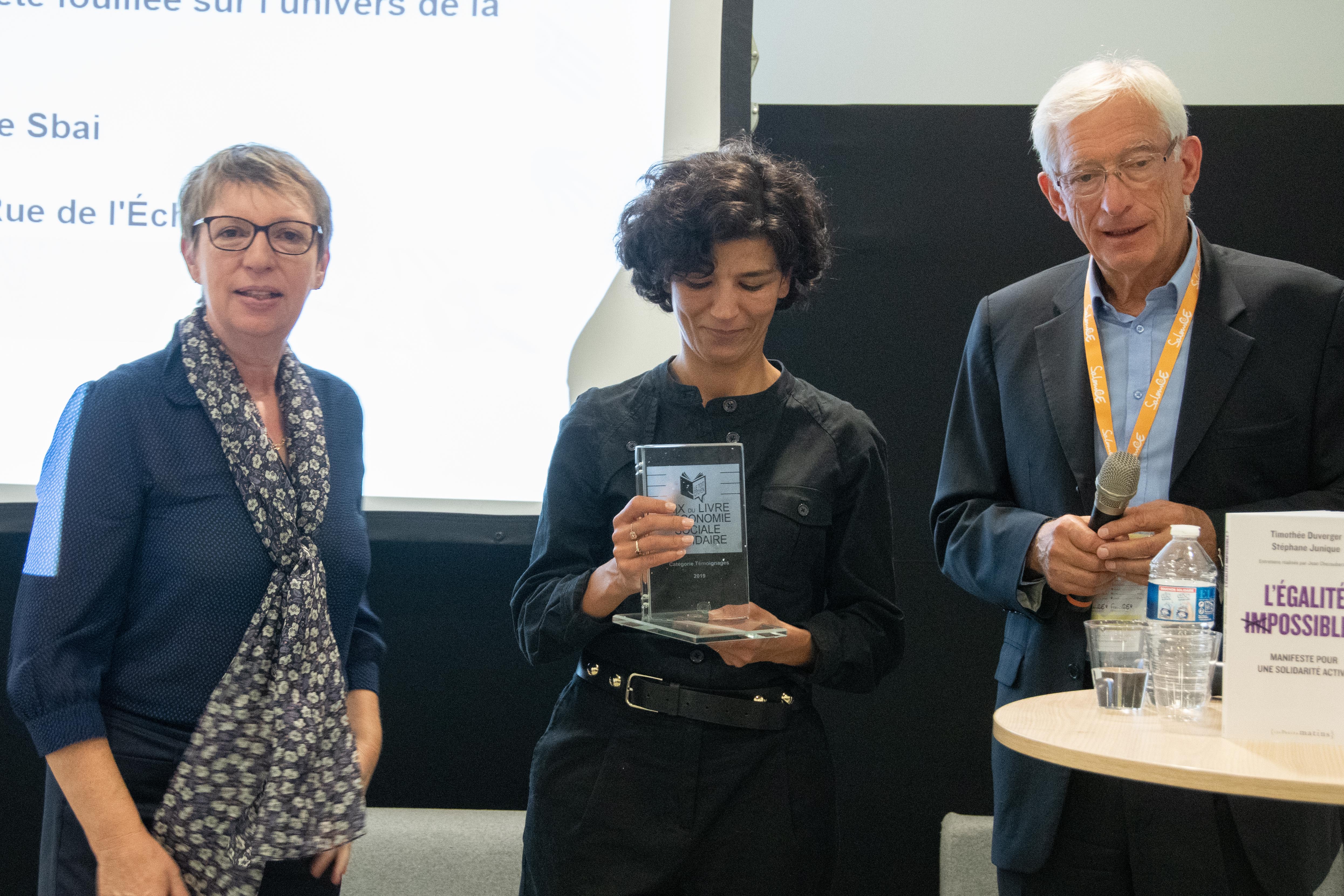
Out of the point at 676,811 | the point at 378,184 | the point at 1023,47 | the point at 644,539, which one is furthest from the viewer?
the point at 1023,47

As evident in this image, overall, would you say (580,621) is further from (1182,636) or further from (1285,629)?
(1285,629)

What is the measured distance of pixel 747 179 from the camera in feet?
6.11

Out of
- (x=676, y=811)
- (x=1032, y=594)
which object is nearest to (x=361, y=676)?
(x=676, y=811)

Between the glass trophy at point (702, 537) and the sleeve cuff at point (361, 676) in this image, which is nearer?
the glass trophy at point (702, 537)

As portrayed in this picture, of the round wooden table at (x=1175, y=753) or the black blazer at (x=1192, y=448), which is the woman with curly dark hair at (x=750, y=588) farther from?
the round wooden table at (x=1175, y=753)

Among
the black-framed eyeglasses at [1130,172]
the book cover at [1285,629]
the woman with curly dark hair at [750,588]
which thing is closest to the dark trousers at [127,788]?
the woman with curly dark hair at [750,588]

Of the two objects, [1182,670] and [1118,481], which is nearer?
[1182,670]

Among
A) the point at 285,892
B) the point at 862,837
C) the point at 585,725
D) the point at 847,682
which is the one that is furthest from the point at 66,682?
the point at 862,837

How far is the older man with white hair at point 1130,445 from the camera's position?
171 centimetres

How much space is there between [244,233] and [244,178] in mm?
89

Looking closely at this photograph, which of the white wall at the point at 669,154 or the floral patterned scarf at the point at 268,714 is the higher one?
the white wall at the point at 669,154

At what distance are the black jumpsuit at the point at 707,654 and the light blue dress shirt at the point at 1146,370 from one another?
440 millimetres

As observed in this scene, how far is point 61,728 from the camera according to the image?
1.49m

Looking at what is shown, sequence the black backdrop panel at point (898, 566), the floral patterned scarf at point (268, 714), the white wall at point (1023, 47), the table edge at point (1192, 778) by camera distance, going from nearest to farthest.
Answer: the table edge at point (1192, 778) → the floral patterned scarf at point (268, 714) → the black backdrop panel at point (898, 566) → the white wall at point (1023, 47)
